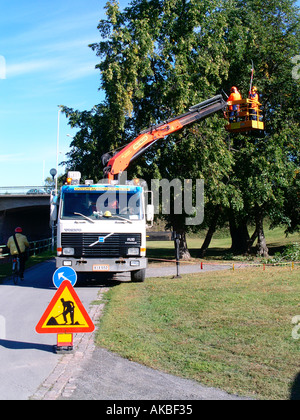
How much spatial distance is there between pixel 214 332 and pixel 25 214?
57.6 m

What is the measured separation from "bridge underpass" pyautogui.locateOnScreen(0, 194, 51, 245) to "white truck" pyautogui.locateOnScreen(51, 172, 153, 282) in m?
37.8

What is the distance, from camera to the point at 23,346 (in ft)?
24.9

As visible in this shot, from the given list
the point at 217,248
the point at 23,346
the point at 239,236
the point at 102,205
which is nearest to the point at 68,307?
the point at 23,346

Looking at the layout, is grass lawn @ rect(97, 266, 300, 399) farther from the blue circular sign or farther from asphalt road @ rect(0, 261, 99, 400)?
the blue circular sign

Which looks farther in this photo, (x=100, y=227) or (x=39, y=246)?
(x=39, y=246)

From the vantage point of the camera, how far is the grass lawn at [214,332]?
6.04 meters

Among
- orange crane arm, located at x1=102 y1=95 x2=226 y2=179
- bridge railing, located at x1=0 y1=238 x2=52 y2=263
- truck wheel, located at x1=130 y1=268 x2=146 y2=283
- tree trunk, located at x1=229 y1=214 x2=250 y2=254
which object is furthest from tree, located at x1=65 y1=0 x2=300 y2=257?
bridge railing, located at x1=0 y1=238 x2=52 y2=263

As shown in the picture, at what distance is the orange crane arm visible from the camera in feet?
51.5

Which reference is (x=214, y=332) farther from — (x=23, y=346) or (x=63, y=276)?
(x=23, y=346)

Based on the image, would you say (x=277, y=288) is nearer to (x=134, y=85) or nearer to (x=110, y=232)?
(x=110, y=232)

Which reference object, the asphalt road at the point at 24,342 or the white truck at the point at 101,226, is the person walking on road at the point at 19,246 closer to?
the asphalt road at the point at 24,342

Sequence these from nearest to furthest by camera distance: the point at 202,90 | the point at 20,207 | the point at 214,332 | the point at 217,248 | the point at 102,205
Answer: the point at 214,332 < the point at 102,205 < the point at 202,90 < the point at 217,248 < the point at 20,207
